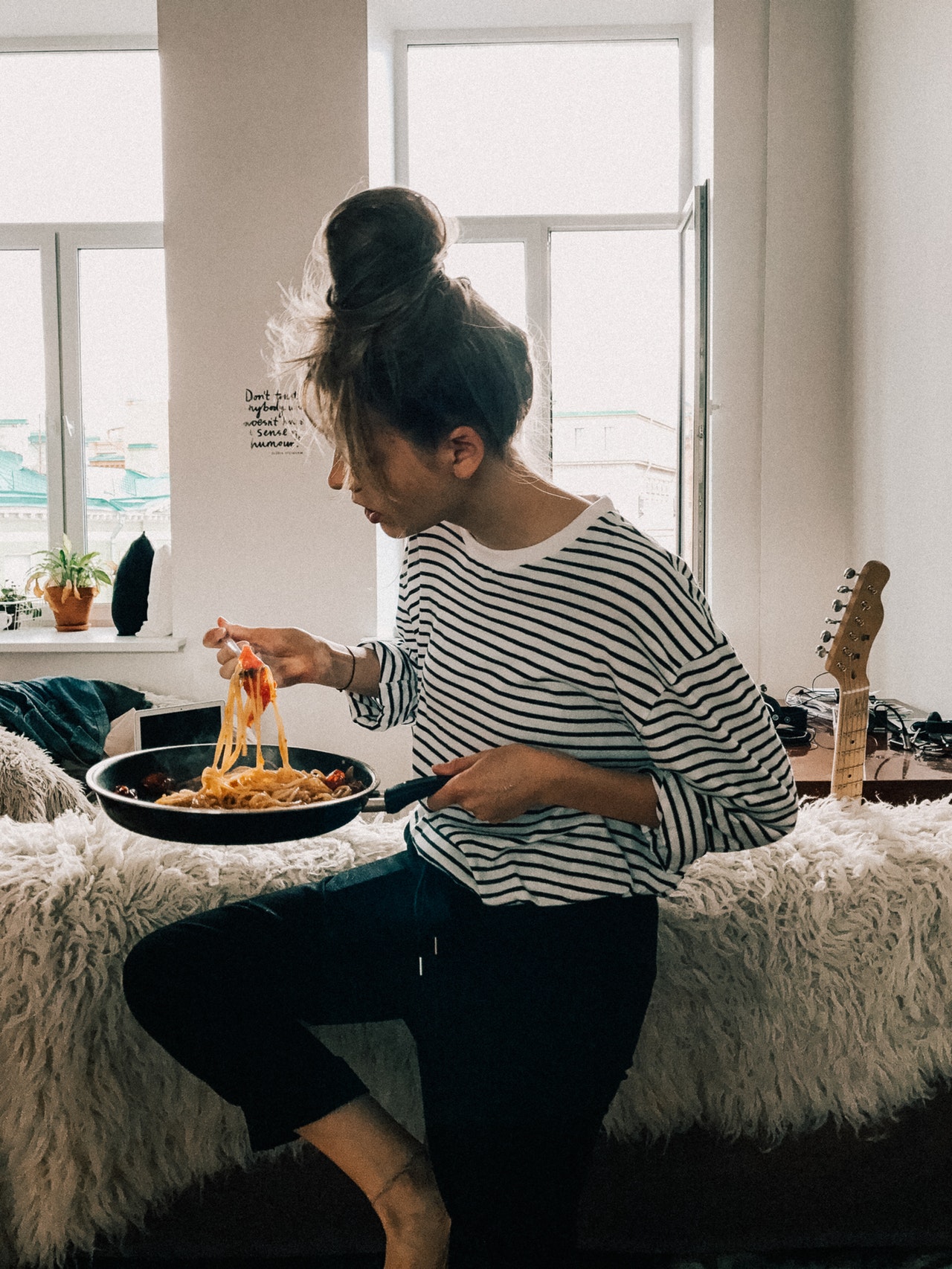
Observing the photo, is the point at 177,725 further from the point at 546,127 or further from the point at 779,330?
the point at 546,127

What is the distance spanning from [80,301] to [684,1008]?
358cm

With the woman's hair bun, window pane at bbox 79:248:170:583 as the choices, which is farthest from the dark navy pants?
window pane at bbox 79:248:170:583

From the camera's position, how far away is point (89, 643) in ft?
11.1

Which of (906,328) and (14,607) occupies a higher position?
(906,328)

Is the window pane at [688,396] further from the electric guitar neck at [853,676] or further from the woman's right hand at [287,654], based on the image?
the woman's right hand at [287,654]

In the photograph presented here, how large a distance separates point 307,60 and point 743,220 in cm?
152

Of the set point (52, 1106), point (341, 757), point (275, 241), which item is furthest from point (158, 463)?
point (52, 1106)

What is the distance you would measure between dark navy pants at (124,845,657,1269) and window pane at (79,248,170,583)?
310 cm

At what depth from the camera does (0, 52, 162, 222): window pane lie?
3.74 meters

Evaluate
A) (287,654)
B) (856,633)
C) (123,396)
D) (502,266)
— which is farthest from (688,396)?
(287,654)

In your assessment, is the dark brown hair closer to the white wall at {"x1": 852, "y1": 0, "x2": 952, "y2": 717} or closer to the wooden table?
the wooden table

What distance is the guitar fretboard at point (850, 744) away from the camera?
146 cm

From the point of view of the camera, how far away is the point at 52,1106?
100 cm

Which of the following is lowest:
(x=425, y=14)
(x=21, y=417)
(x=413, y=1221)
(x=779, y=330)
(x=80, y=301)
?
(x=413, y=1221)
